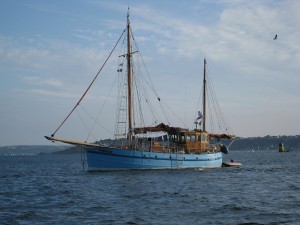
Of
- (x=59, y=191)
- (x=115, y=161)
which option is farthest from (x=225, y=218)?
(x=115, y=161)

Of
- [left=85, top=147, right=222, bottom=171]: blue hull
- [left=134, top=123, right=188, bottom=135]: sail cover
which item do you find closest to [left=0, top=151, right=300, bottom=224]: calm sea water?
[left=85, top=147, right=222, bottom=171]: blue hull

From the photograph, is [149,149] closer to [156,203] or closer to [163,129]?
[163,129]

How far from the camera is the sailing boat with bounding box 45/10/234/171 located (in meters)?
48.4

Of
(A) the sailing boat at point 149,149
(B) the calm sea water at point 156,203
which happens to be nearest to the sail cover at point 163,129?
(A) the sailing boat at point 149,149

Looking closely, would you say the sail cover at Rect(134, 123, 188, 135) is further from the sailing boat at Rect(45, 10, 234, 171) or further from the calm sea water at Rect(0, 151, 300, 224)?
the calm sea water at Rect(0, 151, 300, 224)

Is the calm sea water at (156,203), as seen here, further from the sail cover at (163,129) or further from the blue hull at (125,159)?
the sail cover at (163,129)

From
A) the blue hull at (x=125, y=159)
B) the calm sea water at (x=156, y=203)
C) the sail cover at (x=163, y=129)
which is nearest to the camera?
the calm sea water at (x=156, y=203)

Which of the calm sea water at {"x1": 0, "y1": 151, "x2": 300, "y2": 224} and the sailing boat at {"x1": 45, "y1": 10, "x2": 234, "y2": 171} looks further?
the sailing boat at {"x1": 45, "y1": 10, "x2": 234, "y2": 171}

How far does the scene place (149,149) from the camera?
50531 mm

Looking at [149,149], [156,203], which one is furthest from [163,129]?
[156,203]

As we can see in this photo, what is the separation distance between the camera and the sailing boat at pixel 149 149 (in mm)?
48375

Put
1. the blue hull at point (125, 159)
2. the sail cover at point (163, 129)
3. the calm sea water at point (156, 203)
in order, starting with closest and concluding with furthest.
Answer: the calm sea water at point (156, 203)
the blue hull at point (125, 159)
the sail cover at point (163, 129)

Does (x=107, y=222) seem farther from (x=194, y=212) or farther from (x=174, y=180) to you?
(x=174, y=180)

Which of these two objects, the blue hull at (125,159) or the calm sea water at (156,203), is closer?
the calm sea water at (156,203)
